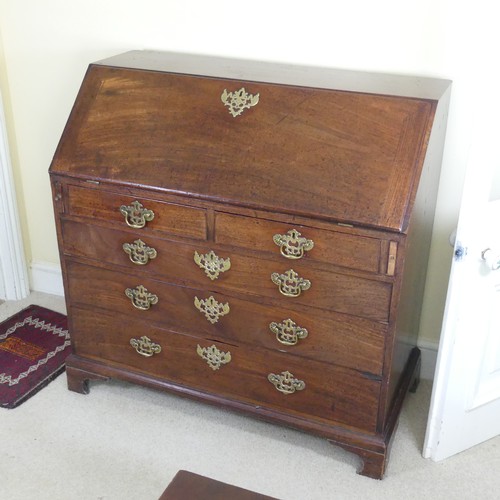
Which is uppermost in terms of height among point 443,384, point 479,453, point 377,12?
point 377,12

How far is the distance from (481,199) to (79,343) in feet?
4.33

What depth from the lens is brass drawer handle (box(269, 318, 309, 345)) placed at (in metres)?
1.93

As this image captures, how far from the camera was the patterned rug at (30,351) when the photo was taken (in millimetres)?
2352

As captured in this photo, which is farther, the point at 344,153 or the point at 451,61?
the point at 451,61

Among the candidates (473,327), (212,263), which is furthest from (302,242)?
(473,327)

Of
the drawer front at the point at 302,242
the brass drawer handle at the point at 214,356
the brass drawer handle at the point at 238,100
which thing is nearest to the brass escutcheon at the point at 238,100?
the brass drawer handle at the point at 238,100

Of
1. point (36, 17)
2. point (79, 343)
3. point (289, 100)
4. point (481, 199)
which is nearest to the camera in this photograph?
point (481, 199)

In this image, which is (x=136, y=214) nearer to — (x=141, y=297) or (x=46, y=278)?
(x=141, y=297)

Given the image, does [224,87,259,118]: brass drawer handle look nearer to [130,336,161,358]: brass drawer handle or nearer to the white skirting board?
[130,336,161,358]: brass drawer handle

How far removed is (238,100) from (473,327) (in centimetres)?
88

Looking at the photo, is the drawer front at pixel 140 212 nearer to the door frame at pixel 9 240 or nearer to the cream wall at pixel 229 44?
the cream wall at pixel 229 44

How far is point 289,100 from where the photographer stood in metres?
1.86

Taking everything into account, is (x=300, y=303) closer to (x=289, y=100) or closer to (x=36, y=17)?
(x=289, y=100)

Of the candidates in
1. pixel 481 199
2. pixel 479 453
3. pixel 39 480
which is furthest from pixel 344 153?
pixel 39 480
